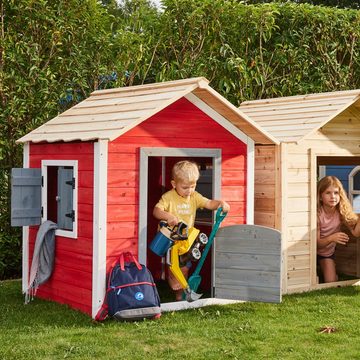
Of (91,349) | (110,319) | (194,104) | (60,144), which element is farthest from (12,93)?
(91,349)

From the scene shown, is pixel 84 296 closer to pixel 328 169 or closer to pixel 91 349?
pixel 91 349

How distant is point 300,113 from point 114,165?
288 cm

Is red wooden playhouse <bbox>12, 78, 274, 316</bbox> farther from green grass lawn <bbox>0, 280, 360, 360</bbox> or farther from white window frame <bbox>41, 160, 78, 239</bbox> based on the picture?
green grass lawn <bbox>0, 280, 360, 360</bbox>

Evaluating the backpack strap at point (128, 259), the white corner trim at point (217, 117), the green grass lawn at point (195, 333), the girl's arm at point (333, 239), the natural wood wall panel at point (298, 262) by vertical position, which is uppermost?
the white corner trim at point (217, 117)

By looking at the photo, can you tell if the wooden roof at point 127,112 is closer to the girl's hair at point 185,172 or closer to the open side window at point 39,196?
the open side window at point 39,196

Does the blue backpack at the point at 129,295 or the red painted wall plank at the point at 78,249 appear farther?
the red painted wall plank at the point at 78,249

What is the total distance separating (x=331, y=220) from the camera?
10117 millimetres

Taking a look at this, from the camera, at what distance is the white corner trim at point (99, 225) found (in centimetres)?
771

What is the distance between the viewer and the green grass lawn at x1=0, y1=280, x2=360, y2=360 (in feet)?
21.7

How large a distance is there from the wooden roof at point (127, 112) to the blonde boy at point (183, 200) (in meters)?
0.70

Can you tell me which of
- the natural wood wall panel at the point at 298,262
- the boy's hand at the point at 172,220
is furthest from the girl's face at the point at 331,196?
the boy's hand at the point at 172,220

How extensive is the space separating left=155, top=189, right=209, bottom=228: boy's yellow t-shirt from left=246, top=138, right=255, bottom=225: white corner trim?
68 cm

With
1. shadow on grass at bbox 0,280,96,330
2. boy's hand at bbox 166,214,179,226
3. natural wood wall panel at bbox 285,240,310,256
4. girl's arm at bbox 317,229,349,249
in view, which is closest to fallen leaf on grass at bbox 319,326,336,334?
boy's hand at bbox 166,214,179,226

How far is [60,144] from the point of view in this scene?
27.8ft
